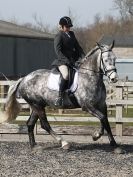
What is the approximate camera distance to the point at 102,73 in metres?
10.4

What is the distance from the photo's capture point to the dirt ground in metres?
8.32

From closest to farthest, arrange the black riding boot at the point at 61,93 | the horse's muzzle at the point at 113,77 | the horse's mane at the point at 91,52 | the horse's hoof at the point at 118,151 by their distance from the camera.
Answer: the horse's muzzle at the point at 113,77
the horse's hoof at the point at 118,151
the horse's mane at the point at 91,52
the black riding boot at the point at 61,93

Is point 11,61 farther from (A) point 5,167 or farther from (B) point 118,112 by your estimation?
(A) point 5,167

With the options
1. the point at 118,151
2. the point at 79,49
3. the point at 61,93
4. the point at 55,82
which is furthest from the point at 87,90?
the point at 118,151

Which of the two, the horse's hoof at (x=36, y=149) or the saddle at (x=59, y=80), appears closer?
the saddle at (x=59, y=80)

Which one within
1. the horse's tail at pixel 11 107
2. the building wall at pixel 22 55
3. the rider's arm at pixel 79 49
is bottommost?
the horse's tail at pixel 11 107

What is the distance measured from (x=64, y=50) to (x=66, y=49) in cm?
5

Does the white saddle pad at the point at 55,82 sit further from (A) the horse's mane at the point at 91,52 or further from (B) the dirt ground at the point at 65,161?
(B) the dirt ground at the point at 65,161

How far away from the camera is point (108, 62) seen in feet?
33.4

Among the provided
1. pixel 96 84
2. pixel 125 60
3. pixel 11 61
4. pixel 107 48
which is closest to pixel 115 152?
pixel 96 84

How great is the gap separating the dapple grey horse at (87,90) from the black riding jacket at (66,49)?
0.82 ft

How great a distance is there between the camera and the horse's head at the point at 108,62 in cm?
1002

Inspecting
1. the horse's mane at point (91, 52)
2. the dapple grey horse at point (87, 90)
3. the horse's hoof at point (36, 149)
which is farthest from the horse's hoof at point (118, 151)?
the horse's mane at point (91, 52)

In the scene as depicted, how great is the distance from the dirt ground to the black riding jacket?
1.79 meters
